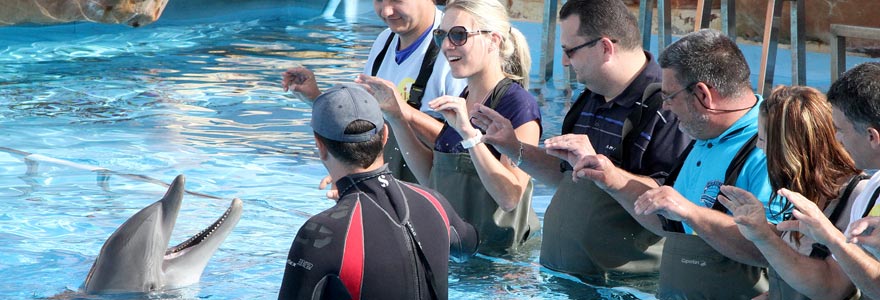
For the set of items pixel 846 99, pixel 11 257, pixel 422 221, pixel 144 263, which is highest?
pixel 846 99

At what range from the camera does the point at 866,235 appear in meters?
2.49

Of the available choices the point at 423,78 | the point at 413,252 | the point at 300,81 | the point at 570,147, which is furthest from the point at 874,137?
the point at 300,81

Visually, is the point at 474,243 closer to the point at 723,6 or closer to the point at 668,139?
the point at 668,139

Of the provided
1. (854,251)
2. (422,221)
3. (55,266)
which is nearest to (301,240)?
(422,221)

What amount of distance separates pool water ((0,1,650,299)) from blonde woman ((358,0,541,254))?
263 mm

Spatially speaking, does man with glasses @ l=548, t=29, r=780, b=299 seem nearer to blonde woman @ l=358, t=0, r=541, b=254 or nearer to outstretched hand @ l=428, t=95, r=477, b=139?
outstretched hand @ l=428, t=95, r=477, b=139

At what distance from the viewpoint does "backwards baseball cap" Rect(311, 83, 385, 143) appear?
278 centimetres

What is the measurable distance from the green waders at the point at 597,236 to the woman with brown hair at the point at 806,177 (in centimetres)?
101

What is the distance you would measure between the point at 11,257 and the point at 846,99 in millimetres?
4552

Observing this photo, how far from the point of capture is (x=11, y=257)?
229 inches

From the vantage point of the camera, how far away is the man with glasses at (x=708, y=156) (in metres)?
3.50

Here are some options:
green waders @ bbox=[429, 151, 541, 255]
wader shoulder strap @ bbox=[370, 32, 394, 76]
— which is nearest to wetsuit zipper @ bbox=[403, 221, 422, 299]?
green waders @ bbox=[429, 151, 541, 255]

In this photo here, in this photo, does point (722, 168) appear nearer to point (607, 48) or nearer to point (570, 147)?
point (570, 147)

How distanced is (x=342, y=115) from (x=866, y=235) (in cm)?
129
